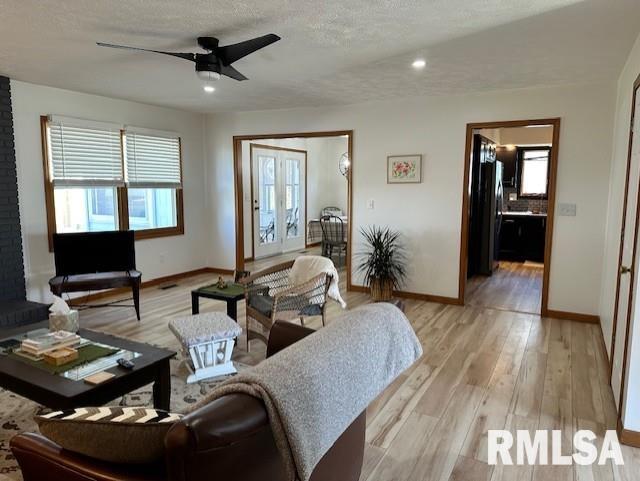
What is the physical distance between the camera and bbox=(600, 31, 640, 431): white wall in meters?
2.30

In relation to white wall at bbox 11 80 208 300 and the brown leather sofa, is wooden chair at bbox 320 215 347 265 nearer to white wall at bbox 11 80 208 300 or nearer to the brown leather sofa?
white wall at bbox 11 80 208 300

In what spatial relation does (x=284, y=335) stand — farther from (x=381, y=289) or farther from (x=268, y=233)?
(x=268, y=233)

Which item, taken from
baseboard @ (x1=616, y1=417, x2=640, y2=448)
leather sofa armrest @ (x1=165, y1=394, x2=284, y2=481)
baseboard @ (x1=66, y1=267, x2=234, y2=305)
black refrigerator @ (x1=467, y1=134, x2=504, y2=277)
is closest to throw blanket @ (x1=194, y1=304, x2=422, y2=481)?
leather sofa armrest @ (x1=165, y1=394, x2=284, y2=481)

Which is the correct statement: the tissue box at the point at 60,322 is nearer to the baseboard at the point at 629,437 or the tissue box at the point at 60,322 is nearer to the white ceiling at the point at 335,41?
the white ceiling at the point at 335,41

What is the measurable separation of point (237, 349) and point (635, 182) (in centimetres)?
311

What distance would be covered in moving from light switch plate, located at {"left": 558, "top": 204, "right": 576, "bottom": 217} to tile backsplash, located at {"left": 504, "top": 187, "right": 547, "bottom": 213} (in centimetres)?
414

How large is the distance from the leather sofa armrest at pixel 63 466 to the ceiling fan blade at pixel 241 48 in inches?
89.8

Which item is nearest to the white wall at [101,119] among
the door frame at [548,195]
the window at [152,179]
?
Result: the window at [152,179]

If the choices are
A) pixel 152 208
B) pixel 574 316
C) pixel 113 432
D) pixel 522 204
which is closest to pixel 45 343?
pixel 113 432

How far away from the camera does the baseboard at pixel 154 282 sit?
202 inches

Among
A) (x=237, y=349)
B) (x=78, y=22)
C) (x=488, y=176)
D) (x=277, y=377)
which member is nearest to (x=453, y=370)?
(x=237, y=349)

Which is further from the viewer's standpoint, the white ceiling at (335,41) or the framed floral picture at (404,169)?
the framed floral picture at (404,169)

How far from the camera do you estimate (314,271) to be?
12.7 ft

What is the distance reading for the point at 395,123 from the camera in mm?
5277
